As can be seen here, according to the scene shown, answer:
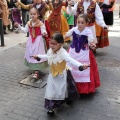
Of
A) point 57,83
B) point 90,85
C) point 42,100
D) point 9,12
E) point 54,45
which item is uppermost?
point 9,12

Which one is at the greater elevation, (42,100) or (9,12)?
(9,12)

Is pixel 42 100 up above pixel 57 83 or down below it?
below

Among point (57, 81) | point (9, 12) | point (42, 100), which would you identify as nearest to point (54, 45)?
point (57, 81)

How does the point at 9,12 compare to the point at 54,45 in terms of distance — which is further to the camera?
the point at 9,12

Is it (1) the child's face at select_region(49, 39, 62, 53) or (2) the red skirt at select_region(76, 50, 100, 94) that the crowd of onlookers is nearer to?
(2) the red skirt at select_region(76, 50, 100, 94)

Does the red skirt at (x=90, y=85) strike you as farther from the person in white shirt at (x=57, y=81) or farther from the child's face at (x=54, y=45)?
the child's face at (x=54, y=45)

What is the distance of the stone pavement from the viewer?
12.0ft

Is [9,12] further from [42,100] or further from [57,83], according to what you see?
[57,83]

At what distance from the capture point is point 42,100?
4.14 metres

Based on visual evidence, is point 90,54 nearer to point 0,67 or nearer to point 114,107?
point 114,107

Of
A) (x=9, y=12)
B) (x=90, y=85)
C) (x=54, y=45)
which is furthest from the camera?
(x=9, y=12)

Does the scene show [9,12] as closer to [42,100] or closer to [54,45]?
[42,100]

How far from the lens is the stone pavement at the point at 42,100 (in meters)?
3.65

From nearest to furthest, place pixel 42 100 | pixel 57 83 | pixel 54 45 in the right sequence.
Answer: pixel 54 45 < pixel 57 83 < pixel 42 100
